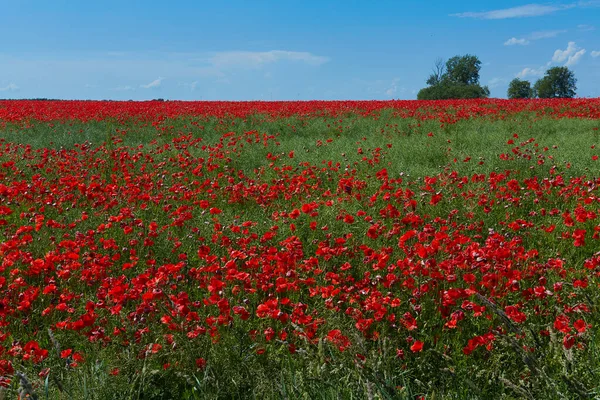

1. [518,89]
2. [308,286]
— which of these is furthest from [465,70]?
[308,286]

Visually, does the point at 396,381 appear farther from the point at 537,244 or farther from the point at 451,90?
the point at 451,90

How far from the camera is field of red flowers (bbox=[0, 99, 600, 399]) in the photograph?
2512 millimetres

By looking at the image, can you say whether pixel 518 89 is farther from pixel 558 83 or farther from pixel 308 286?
pixel 308 286

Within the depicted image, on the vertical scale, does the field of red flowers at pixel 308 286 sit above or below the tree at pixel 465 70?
below

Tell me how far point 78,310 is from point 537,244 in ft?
13.2

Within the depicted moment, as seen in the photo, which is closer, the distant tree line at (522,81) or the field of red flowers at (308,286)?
the field of red flowers at (308,286)

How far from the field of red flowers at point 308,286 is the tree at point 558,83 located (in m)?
57.7

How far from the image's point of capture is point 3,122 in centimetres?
1547

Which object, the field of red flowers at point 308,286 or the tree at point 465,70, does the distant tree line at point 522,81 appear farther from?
the field of red flowers at point 308,286

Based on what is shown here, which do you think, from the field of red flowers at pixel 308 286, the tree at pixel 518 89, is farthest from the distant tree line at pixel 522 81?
the field of red flowers at pixel 308 286

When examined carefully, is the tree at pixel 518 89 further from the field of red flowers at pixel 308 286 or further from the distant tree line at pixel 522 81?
the field of red flowers at pixel 308 286

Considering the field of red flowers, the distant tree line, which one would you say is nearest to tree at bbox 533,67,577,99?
the distant tree line

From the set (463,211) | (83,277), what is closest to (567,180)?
(463,211)

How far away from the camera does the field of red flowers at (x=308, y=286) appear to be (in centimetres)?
251
